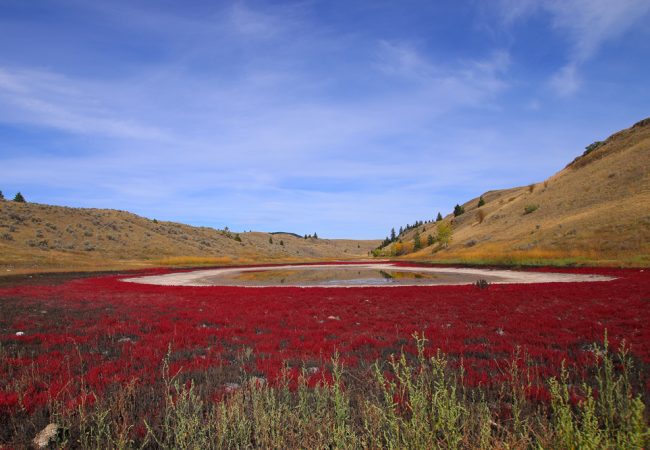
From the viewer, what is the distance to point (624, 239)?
137ft

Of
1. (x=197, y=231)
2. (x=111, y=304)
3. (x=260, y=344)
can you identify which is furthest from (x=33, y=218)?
(x=260, y=344)

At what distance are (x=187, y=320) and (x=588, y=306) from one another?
52.2 feet

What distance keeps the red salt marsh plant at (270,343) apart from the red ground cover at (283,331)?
0.05m

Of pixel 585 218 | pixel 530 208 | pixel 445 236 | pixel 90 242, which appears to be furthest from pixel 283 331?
pixel 445 236

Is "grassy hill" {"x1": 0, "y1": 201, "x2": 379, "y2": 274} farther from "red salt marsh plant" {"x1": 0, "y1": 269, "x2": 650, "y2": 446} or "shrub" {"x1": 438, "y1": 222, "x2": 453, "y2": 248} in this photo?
"shrub" {"x1": 438, "y1": 222, "x2": 453, "y2": 248}

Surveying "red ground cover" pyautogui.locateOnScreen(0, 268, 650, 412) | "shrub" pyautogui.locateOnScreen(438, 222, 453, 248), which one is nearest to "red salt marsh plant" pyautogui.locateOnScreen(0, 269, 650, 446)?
"red ground cover" pyautogui.locateOnScreen(0, 268, 650, 412)

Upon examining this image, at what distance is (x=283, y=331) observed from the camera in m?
12.3

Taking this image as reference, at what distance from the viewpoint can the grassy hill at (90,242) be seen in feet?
182

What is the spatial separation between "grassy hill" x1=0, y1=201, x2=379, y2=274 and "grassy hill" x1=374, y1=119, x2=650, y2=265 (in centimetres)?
5659

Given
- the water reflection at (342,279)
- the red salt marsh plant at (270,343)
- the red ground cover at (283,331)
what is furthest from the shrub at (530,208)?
the red salt marsh plant at (270,343)

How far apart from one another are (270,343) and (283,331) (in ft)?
5.69

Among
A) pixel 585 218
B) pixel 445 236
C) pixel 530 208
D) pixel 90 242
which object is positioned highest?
pixel 530 208

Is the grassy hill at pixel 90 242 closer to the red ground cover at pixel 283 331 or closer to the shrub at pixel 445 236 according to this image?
the red ground cover at pixel 283 331

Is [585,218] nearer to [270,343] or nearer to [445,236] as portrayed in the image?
[445,236]
